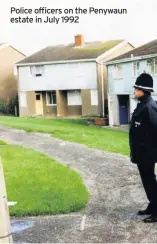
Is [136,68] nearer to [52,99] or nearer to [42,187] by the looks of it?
[52,99]

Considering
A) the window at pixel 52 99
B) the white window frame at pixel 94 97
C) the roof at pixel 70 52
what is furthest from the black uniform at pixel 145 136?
the window at pixel 52 99

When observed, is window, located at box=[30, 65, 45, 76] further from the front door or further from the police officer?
the police officer

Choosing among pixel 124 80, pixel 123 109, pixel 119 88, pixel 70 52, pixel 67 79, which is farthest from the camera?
pixel 70 52

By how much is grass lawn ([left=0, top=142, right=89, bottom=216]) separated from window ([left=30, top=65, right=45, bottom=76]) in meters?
25.4

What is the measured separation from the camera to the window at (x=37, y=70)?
37.6m

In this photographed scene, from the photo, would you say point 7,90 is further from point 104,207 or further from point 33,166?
point 104,207

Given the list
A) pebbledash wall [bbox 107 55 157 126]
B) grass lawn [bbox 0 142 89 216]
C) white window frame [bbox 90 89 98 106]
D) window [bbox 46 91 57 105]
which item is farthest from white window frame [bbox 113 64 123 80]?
grass lawn [bbox 0 142 89 216]

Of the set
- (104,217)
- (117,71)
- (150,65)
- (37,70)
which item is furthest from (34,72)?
(104,217)

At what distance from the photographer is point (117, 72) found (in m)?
31.0

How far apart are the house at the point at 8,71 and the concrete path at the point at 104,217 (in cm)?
3037

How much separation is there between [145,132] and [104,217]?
125 centimetres

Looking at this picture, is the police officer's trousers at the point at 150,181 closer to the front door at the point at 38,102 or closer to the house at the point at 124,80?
the house at the point at 124,80

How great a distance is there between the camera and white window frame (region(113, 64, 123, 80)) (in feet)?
101

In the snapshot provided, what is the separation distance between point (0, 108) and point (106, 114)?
27.0 ft
